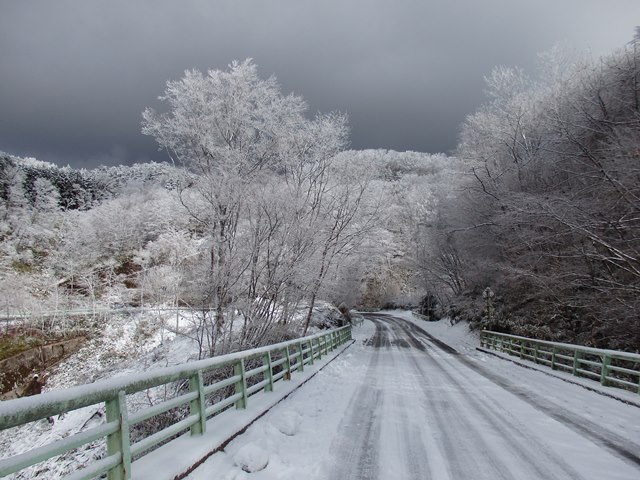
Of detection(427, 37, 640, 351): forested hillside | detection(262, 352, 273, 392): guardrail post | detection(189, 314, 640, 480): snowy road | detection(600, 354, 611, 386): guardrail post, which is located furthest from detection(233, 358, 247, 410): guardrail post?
detection(427, 37, 640, 351): forested hillside

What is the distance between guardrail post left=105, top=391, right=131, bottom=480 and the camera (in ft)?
10.9

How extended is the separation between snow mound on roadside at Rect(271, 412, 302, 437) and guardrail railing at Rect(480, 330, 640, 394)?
6.94m

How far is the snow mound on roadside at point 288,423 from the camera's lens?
225 inches

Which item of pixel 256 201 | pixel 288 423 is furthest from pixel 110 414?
pixel 256 201

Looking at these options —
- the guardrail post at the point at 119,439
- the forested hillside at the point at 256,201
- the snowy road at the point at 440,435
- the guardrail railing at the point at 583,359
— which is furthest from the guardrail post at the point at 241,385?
the guardrail railing at the point at 583,359

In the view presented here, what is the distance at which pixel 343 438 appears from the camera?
544 centimetres

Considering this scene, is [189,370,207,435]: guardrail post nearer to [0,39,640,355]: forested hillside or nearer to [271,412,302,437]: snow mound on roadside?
[271,412,302,437]: snow mound on roadside

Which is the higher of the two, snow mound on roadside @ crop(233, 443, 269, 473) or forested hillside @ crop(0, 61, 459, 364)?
forested hillside @ crop(0, 61, 459, 364)

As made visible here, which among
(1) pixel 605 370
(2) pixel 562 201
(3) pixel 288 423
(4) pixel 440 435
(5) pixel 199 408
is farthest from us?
(2) pixel 562 201

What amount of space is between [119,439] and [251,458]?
1.59 m

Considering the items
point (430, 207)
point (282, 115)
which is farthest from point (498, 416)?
point (430, 207)

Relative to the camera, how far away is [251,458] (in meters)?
4.37

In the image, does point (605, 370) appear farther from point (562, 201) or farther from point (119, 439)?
point (119, 439)

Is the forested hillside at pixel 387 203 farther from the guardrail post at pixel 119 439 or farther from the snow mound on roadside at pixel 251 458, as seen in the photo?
the guardrail post at pixel 119 439
